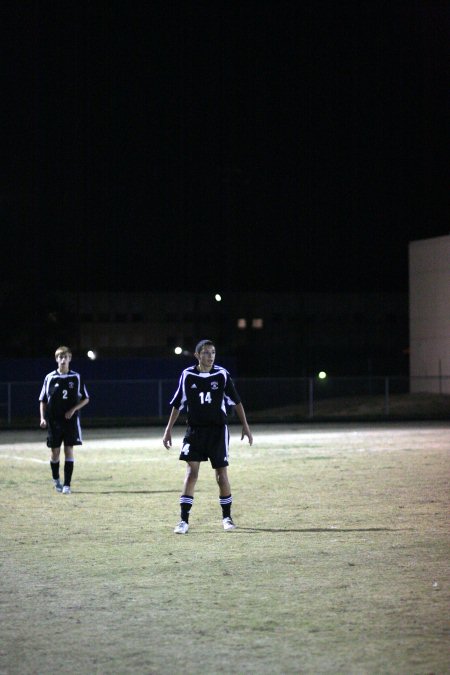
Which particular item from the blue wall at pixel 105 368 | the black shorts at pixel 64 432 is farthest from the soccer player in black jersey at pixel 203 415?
the blue wall at pixel 105 368

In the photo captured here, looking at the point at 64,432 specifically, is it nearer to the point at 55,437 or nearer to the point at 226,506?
the point at 55,437

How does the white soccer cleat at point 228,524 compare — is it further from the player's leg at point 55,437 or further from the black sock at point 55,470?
the black sock at point 55,470

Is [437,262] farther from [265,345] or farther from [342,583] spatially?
[342,583]

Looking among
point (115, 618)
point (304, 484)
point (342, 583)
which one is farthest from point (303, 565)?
point (304, 484)

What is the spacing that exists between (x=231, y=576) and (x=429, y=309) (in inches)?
1727

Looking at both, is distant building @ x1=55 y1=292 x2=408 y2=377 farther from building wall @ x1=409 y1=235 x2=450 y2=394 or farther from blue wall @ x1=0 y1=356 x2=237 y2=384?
blue wall @ x1=0 y1=356 x2=237 y2=384

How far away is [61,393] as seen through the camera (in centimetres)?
1673

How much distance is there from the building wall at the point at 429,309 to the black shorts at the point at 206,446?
123 ft

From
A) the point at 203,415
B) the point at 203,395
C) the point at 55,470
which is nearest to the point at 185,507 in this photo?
the point at 203,415

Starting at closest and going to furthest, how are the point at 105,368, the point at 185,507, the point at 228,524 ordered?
1. the point at 185,507
2. the point at 228,524
3. the point at 105,368

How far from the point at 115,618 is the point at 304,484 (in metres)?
10.0

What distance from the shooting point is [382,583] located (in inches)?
357

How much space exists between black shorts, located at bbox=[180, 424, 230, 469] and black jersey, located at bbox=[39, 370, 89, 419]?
482 centimetres

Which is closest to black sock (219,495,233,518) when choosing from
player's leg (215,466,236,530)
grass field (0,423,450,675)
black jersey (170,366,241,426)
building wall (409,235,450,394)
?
player's leg (215,466,236,530)
